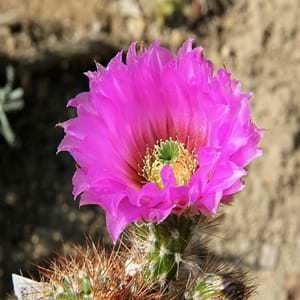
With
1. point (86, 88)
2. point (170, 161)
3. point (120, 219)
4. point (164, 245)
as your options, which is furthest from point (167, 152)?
point (86, 88)

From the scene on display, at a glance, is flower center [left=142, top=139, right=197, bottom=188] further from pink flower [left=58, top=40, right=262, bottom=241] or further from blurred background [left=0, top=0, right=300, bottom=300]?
blurred background [left=0, top=0, right=300, bottom=300]

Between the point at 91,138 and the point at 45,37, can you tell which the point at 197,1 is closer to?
the point at 45,37

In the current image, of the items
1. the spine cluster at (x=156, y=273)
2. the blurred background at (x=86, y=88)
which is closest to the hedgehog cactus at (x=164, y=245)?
the spine cluster at (x=156, y=273)

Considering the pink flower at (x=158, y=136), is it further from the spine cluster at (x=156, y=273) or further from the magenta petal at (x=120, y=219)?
the spine cluster at (x=156, y=273)

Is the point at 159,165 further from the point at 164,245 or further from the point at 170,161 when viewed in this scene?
the point at 164,245

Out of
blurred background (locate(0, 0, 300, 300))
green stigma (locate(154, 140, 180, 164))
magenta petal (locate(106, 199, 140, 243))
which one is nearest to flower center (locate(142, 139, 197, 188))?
green stigma (locate(154, 140, 180, 164))

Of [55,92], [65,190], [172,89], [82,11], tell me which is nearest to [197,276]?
[172,89]

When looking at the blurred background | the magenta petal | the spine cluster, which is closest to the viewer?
the magenta petal
